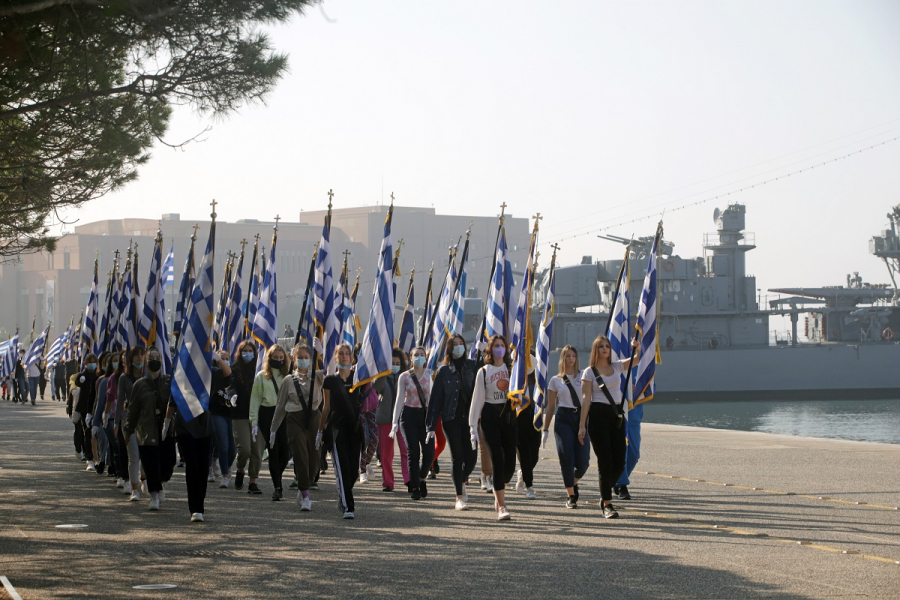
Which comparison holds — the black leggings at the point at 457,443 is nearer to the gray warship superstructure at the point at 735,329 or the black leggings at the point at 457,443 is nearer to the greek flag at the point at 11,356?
the greek flag at the point at 11,356

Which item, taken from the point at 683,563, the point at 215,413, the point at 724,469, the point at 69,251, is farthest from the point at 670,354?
the point at 69,251

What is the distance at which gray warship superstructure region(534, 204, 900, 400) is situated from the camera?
55.1 metres

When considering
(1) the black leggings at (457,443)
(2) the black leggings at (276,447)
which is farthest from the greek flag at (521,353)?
(2) the black leggings at (276,447)

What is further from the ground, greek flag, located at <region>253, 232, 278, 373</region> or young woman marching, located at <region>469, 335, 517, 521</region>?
greek flag, located at <region>253, 232, 278, 373</region>

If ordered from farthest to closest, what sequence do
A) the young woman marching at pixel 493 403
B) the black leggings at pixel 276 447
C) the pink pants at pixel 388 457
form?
the pink pants at pixel 388 457 < the black leggings at pixel 276 447 < the young woman marching at pixel 493 403

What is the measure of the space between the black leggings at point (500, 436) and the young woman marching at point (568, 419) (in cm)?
44

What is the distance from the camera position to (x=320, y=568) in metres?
7.20

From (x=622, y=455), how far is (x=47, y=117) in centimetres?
773

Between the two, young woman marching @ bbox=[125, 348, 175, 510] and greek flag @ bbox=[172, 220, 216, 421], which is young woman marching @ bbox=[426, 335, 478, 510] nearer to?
greek flag @ bbox=[172, 220, 216, 421]

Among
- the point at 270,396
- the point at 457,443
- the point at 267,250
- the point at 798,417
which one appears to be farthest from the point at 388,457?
the point at 267,250

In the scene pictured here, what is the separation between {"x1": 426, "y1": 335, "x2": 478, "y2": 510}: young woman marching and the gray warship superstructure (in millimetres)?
44511

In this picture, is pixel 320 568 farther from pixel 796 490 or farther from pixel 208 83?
pixel 796 490

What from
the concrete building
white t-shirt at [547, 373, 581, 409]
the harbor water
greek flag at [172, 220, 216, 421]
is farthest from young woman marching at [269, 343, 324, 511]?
the concrete building

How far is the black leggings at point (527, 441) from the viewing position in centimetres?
1150
